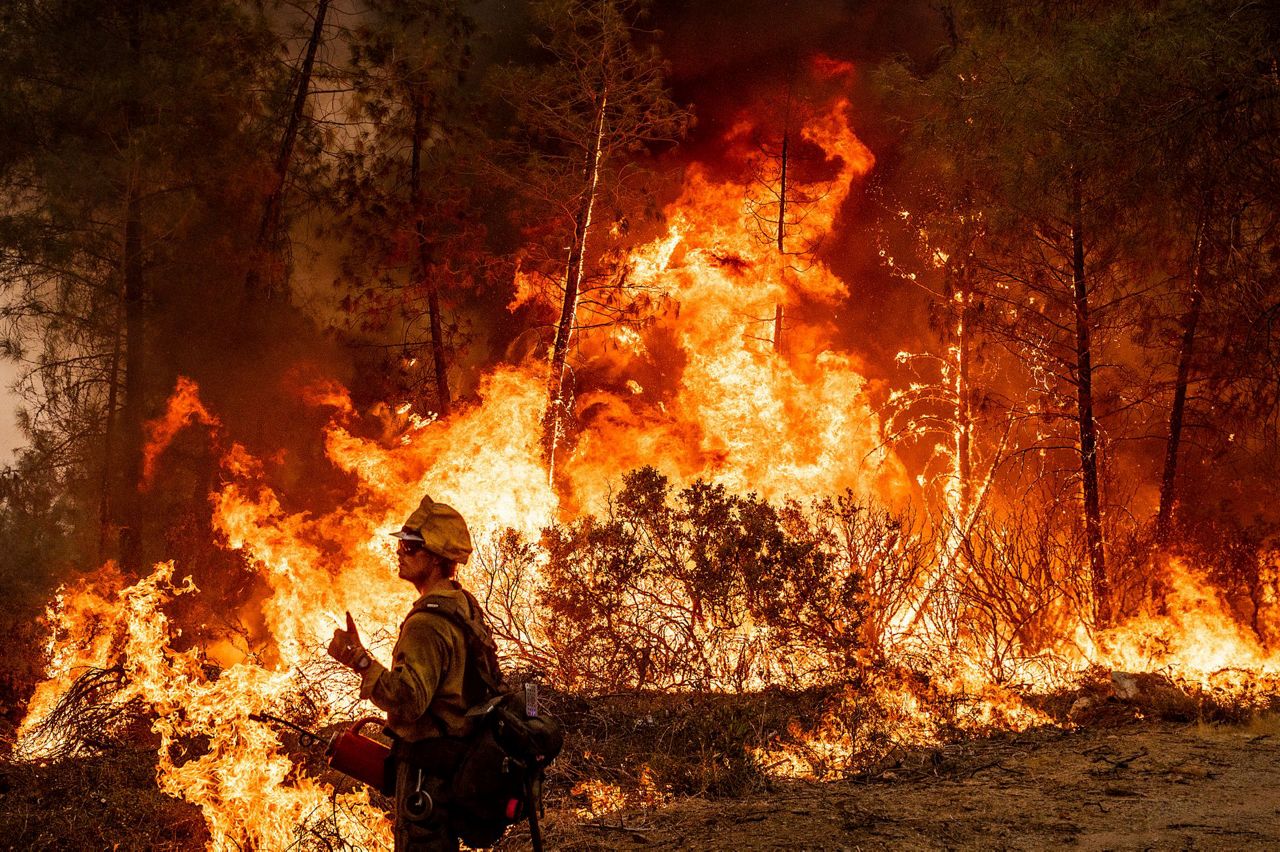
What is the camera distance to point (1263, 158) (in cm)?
841

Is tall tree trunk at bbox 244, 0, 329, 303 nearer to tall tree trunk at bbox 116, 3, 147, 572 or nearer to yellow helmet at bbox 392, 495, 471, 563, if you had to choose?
tall tree trunk at bbox 116, 3, 147, 572

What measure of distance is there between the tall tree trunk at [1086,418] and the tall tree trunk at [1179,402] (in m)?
0.70

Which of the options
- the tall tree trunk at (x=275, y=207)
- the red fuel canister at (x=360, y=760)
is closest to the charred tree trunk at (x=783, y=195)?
the tall tree trunk at (x=275, y=207)

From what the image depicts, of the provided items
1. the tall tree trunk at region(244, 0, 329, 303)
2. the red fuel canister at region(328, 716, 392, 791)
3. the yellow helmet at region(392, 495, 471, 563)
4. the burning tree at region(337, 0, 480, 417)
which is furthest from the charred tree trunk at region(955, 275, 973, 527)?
the red fuel canister at region(328, 716, 392, 791)

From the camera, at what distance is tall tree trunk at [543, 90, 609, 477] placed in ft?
50.0

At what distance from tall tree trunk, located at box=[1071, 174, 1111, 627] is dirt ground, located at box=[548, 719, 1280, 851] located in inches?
123

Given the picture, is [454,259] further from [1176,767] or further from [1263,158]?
[1176,767]

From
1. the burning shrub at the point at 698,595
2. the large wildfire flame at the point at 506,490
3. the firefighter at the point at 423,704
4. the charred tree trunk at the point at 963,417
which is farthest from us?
the charred tree trunk at the point at 963,417

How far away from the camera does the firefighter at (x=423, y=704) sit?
3.90 m

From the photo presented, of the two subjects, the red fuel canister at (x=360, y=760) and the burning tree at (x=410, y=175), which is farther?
the burning tree at (x=410, y=175)

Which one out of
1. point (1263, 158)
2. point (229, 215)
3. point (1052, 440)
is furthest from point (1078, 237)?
point (229, 215)

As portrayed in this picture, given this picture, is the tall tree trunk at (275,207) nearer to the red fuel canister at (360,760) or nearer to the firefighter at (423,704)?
the firefighter at (423,704)

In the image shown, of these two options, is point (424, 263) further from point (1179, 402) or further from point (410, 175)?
point (1179, 402)

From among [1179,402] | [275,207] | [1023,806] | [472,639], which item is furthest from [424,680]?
[275,207]
